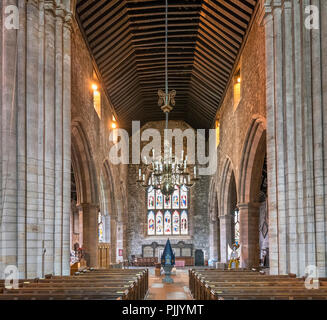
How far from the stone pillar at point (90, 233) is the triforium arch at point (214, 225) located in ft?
33.9

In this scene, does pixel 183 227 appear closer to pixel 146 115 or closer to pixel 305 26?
pixel 146 115

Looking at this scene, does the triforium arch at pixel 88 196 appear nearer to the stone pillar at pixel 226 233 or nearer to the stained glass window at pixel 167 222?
the stone pillar at pixel 226 233

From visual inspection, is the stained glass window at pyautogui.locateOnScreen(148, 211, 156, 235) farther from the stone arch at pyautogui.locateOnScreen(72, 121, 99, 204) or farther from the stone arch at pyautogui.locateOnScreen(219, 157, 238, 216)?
the stone arch at pyautogui.locateOnScreen(72, 121, 99, 204)

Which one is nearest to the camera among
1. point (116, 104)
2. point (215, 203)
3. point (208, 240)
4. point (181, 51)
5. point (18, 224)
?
point (18, 224)

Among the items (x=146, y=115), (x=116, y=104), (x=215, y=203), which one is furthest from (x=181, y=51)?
(x=215, y=203)

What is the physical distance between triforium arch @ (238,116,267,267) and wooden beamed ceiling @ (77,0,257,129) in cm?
404

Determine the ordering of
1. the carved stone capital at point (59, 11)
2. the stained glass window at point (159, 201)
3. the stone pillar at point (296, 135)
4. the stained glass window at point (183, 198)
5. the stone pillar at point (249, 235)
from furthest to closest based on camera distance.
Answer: the stained glass window at point (159, 201) < the stained glass window at point (183, 198) < the stone pillar at point (249, 235) < the carved stone capital at point (59, 11) < the stone pillar at point (296, 135)

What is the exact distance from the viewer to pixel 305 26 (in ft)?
31.9

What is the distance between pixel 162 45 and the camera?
59.9 ft

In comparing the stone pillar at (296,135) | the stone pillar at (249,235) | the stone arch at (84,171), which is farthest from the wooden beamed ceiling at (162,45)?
the stone pillar at (249,235)

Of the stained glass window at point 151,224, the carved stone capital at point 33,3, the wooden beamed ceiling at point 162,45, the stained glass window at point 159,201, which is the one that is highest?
the wooden beamed ceiling at point 162,45

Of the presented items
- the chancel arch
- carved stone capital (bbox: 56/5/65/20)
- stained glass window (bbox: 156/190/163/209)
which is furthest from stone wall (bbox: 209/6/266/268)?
stained glass window (bbox: 156/190/163/209)

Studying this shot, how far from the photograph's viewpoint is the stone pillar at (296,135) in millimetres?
9211

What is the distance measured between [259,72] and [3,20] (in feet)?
25.2
